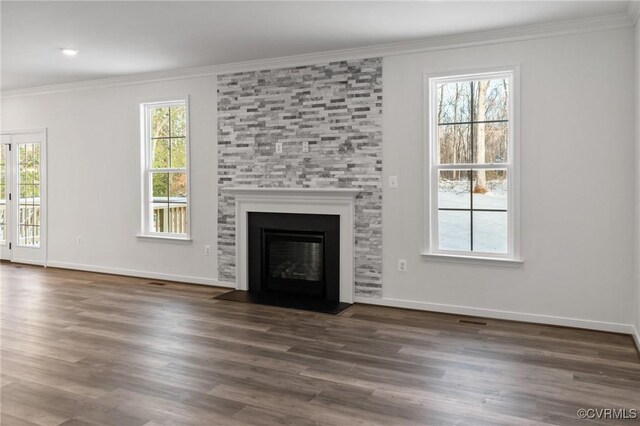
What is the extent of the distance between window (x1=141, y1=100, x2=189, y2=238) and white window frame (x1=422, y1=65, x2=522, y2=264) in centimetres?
298

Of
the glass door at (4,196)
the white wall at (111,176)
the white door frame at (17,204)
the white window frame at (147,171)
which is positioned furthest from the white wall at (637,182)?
the glass door at (4,196)

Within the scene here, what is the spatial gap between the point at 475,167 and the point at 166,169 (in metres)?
3.80

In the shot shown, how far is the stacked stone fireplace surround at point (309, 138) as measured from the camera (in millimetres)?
5262

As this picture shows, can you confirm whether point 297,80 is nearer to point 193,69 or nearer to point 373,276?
point 193,69

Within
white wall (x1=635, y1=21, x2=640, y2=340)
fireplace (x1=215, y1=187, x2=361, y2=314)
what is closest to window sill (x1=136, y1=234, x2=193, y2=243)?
fireplace (x1=215, y1=187, x2=361, y2=314)

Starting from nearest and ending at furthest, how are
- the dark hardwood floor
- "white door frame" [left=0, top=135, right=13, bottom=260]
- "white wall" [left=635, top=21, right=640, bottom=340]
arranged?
the dark hardwood floor → "white wall" [left=635, top=21, right=640, bottom=340] → "white door frame" [left=0, top=135, right=13, bottom=260]

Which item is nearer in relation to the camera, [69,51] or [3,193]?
[69,51]

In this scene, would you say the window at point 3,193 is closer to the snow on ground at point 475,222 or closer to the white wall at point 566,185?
the white wall at point 566,185

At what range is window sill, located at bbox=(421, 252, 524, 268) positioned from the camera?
467cm

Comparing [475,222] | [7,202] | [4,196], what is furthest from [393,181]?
[4,196]

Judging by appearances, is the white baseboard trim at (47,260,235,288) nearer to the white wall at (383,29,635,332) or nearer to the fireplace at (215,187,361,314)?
the fireplace at (215,187,361,314)

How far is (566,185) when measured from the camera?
4461 millimetres

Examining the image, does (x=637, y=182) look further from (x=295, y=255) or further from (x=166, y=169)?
(x=166, y=169)

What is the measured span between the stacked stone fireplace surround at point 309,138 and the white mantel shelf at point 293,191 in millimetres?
112
